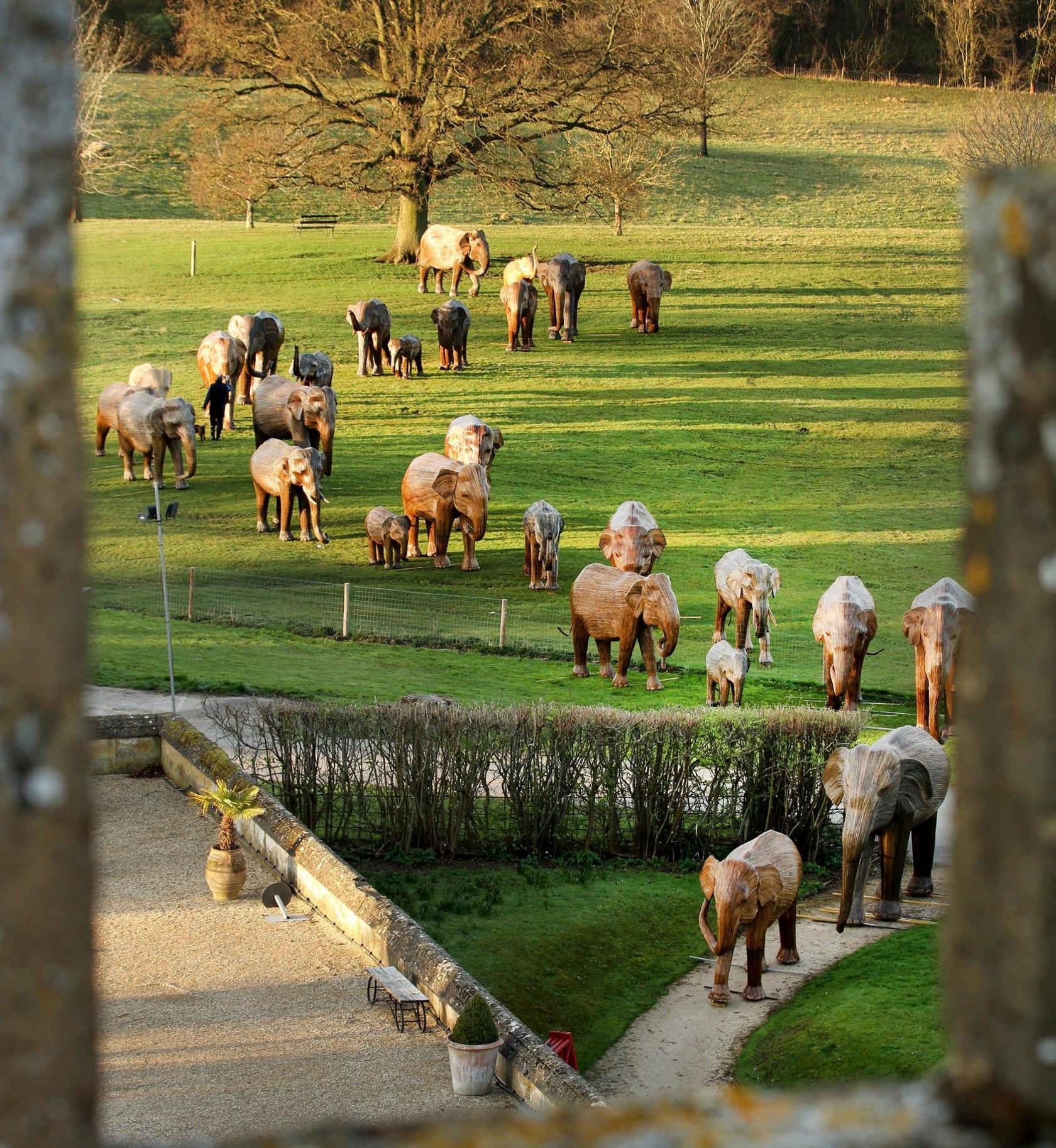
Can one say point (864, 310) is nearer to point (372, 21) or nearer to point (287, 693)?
point (372, 21)

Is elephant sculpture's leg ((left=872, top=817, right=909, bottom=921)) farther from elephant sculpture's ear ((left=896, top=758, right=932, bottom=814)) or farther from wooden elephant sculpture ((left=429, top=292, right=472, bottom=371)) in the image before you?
wooden elephant sculpture ((left=429, top=292, right=472, bottom=371))

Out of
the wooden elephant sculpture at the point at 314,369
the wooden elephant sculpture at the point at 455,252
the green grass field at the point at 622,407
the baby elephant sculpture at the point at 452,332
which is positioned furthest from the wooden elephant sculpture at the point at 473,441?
the wooden elephant sculpture at the point at 455,252

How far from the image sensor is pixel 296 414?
33.4 m

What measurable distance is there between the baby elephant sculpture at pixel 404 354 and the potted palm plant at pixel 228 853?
25.8 metres

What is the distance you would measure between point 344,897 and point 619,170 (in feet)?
148

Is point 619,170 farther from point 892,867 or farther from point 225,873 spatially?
point 225,873

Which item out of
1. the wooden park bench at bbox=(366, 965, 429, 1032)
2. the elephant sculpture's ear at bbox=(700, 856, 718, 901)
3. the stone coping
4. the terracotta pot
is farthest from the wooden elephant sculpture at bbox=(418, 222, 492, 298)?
the wooden park bench at bbox=(366, 965, 429, 1032)

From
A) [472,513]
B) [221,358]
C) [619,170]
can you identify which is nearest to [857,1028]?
[472,513]

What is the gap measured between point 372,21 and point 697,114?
26.4 m

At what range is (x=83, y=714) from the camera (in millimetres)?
2203

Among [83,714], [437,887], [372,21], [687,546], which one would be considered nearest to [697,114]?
[372,21]

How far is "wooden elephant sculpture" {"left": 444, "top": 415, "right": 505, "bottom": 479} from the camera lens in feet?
103

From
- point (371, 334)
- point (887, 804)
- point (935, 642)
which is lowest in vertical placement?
point (887, 804)

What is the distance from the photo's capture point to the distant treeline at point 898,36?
264ft
